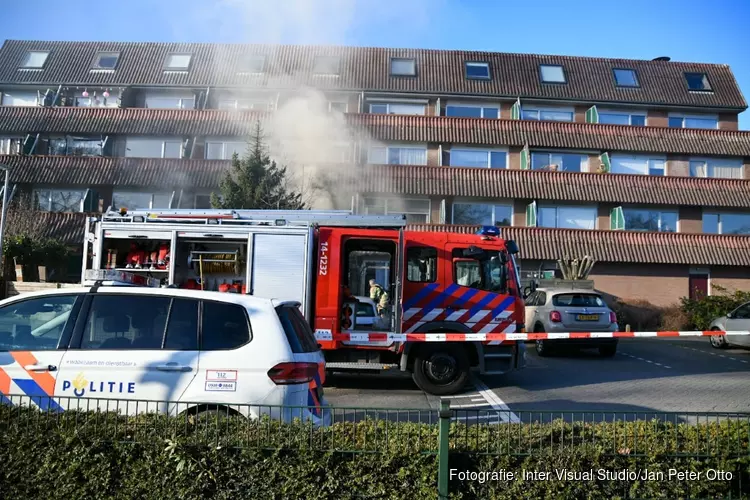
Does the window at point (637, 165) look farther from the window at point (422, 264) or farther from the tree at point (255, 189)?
the window at point (422, 264)

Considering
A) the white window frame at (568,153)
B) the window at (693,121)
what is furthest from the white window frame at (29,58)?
→ the window at (693,121)

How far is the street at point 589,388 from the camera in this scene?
31.1 feet

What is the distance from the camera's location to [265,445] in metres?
4.09

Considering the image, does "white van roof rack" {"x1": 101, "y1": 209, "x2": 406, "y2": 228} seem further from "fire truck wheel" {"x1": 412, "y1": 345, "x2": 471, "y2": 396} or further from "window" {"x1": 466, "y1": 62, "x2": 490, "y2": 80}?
"window" {"x1": 466, "y1": 62, "x2": 490, "y2": 80}

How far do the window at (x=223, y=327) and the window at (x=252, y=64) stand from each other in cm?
2407

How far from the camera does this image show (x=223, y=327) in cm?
548

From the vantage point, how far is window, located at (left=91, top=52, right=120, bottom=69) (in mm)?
28922

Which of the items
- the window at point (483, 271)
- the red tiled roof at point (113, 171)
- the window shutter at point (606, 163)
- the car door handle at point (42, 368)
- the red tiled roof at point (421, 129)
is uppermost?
the red tiled roof at point (421, 129)

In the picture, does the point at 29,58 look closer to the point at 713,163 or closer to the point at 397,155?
the point at 397,155

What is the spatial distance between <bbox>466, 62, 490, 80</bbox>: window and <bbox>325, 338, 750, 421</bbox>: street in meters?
16.9

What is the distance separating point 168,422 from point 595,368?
Result: 1095 cm

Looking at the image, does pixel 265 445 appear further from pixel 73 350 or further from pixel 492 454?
pixel 73 350

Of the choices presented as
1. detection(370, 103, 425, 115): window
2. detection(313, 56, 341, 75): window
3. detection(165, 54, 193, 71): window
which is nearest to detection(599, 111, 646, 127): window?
detection(370, 103, 425, 115): window

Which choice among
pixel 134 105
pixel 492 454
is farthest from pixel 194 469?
pixel 134 105
